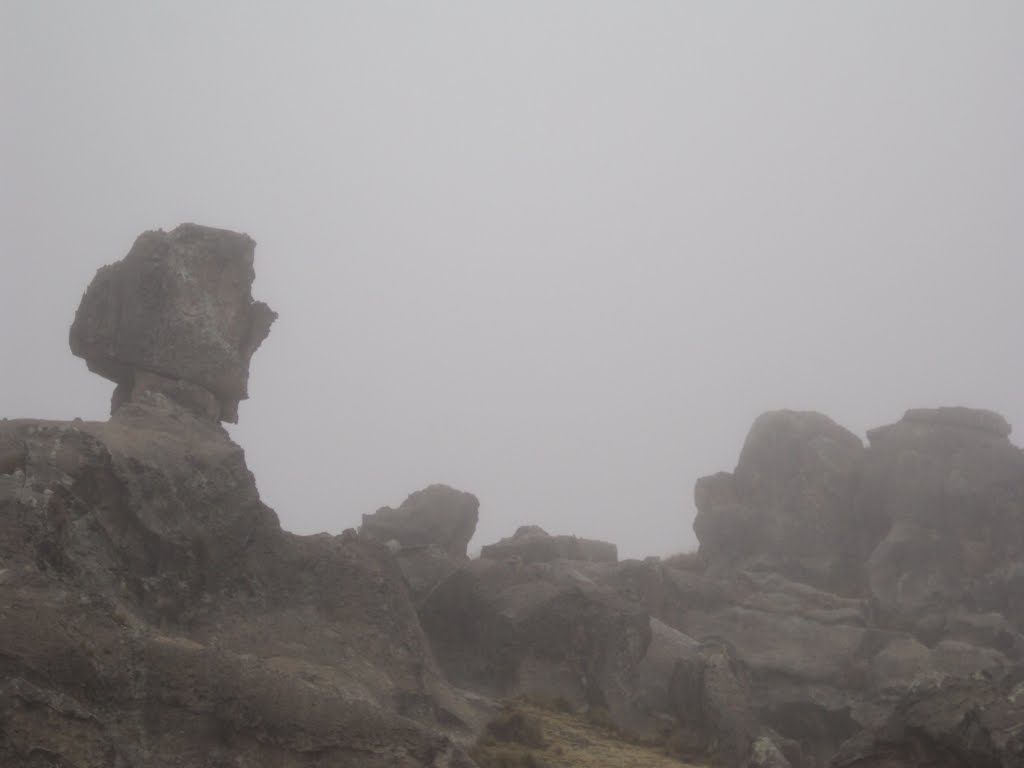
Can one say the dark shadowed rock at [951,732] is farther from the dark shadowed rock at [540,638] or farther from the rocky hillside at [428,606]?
the dark shadowed rock at [540,638]

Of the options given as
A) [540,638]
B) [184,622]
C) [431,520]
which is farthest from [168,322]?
[431,520]

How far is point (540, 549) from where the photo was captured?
39.4 m

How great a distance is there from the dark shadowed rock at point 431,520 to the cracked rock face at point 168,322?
49.8ft

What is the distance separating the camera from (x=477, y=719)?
67.2ft

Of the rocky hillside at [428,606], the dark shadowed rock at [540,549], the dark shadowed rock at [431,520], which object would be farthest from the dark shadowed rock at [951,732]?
the dark shadowed rock at [431,520]

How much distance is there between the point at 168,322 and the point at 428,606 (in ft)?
42.1

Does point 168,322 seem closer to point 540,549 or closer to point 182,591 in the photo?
point 182,591

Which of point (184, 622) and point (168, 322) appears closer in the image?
point (184, 622)

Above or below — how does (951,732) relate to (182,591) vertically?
below

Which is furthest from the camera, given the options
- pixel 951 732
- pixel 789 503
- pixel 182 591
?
pixel 789 503

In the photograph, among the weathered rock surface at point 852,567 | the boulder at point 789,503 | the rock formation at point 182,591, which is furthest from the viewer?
the boulder at point 789,503

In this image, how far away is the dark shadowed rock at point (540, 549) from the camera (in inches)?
1508

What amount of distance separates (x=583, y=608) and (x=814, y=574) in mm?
19016

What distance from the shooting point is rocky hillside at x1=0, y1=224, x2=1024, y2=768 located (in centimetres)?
1295
